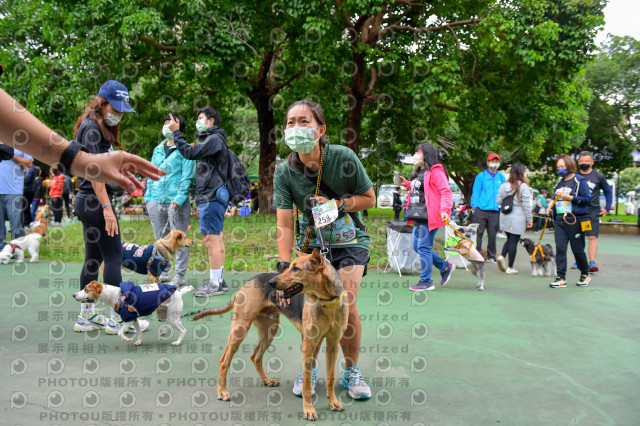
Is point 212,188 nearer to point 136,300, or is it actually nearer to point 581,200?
point 136,300

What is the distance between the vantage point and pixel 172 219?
7.06 meters

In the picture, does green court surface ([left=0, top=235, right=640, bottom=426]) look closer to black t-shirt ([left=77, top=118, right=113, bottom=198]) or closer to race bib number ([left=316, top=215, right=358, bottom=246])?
race bib number ([left=316, top=215, right=358, bottom=246])

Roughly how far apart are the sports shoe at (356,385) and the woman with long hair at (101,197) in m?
2.53

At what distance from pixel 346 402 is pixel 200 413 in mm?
1004

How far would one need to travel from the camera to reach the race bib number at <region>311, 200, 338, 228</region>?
3363 millimetres

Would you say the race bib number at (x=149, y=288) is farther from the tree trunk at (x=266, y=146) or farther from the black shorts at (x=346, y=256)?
the tree trunk at (x=266, y=146)

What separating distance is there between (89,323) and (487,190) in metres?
8.22

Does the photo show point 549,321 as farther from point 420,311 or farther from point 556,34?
point 556,34

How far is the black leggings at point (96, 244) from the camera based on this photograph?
4.63m

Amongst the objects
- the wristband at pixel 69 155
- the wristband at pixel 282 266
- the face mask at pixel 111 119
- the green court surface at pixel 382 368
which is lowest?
the green court surface at pixel 382 368

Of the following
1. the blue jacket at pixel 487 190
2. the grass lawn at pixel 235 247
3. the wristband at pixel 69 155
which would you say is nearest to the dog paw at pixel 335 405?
the wristband at pixel 69 155

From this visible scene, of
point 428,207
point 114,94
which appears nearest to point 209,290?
point 114,94

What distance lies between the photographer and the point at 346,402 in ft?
11.8

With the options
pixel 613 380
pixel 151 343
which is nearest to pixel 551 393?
pixel 613 380
